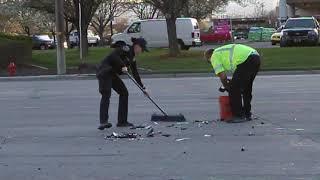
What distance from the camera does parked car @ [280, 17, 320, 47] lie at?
35.5 m

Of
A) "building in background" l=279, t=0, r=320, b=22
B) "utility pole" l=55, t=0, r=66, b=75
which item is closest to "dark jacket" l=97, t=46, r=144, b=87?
"utility pole" l=55, t=0, r=66, b=75

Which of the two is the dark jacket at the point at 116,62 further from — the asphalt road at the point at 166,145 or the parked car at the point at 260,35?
the parked car at the point at 260,35

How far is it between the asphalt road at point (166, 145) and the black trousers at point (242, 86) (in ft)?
1.00

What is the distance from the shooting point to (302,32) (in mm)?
35562

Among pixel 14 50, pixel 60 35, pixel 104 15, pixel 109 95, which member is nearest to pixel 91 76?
pixel 60 35

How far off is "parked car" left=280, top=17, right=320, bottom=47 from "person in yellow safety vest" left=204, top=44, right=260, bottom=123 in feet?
82.9

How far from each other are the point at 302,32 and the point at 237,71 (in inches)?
1015

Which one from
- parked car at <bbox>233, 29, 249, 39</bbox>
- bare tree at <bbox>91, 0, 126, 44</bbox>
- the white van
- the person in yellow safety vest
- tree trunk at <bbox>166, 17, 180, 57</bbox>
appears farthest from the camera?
parked car at <bbox>233, 29, 249, 39</bbox>

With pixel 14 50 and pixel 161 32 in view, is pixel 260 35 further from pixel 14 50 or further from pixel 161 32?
pixel 14 50

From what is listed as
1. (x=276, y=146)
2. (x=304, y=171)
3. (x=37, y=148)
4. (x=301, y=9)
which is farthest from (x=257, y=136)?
(x=301, y=9)

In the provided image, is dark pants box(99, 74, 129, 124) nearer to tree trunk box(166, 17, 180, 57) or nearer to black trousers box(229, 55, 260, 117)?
black trousers box(229, 55, 260, 117)

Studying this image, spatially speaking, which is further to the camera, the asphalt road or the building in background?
the building in background

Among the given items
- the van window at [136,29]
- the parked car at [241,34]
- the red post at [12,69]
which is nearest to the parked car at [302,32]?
the van window at [136,29]

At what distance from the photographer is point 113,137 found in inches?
372
